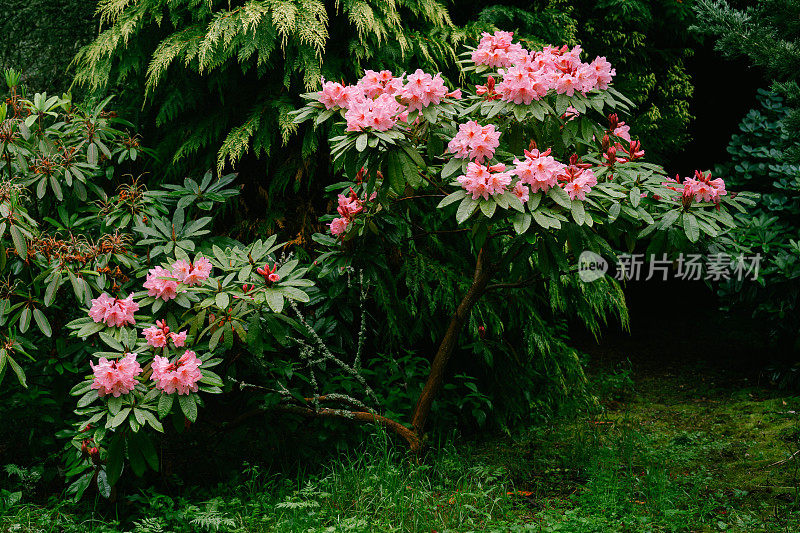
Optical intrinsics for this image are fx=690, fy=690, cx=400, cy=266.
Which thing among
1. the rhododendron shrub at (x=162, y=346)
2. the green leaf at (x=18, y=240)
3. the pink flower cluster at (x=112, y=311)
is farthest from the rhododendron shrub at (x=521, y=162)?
the green leaf at (x=18, y=240)

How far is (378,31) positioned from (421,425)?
1.73 meters

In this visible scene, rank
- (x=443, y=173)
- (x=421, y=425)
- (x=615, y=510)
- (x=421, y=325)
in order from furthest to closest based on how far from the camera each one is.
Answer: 1. (x=421, y=325)
2. (x=421, y=425)
3. (x=615, y=510)
4. (x=443, y=173)

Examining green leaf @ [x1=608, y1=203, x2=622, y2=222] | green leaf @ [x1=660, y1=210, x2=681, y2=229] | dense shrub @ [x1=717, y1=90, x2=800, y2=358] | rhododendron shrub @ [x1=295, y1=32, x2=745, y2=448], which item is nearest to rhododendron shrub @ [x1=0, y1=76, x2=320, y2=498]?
rhododendron shrub @ [x1=295, y1=32, x2=745, y2=448]

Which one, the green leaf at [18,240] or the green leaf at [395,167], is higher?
the green leaf at [395,167]

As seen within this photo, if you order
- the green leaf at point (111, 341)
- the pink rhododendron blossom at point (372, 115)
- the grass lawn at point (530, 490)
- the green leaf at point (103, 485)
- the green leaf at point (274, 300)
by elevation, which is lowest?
the grass lawn at point (530, 490)

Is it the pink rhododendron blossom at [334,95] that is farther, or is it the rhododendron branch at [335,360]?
the rhododendron branch at [335,360]

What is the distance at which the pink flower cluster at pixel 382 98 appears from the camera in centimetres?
229

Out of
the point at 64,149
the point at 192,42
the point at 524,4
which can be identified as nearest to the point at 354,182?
the point at 192,42

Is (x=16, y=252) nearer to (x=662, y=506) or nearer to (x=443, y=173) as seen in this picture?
(x=443, y=173)

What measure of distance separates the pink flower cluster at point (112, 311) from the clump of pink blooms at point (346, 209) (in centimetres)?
82

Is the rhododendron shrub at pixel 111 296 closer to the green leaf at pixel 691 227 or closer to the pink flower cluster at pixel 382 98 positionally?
the pink flower cluster at pixel 382 98

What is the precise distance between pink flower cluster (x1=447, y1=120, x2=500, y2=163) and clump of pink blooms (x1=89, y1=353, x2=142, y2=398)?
129cm

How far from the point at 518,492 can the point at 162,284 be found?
62.2 inches

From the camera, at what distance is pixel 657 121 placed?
433 centimetres
